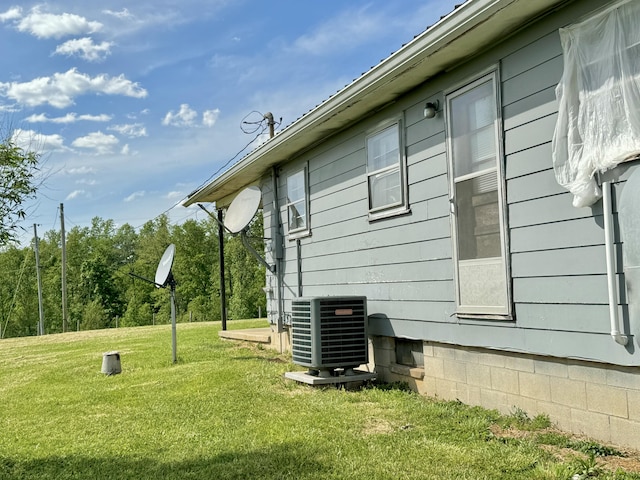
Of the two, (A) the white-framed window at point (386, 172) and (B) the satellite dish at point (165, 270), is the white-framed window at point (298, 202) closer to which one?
(A) the white-framed window at point (386, 172)

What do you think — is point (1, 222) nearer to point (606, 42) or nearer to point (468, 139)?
point (468, 139)

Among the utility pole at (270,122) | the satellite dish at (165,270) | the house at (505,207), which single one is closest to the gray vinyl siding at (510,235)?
the house at (505,207)

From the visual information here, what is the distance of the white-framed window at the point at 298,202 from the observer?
28.0 ft

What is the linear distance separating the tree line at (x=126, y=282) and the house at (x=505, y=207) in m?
32.4

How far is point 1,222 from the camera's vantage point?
16.3ft

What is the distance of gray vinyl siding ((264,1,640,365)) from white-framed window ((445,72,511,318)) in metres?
0.10

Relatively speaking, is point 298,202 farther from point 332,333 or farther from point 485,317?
point 485,317

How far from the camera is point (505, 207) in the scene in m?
4.70

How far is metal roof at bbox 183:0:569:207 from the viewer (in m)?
4.35

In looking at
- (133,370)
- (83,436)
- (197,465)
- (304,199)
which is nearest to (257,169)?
(304,199)

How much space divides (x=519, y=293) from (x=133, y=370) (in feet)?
21.4

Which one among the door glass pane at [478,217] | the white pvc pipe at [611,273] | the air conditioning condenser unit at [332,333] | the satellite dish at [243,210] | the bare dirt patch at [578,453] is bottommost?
the bare dirt patch at [578,453]

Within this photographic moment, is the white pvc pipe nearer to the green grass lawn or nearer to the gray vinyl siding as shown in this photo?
the gray vinyl siding

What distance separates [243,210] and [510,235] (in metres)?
5.06
